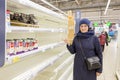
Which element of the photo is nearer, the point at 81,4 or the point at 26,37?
the point at 26,37

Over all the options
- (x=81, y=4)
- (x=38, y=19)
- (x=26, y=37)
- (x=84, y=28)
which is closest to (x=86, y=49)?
(x=84, y=28)

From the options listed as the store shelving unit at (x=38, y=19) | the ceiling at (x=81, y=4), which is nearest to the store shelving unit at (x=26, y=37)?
the store shelving unit at (x=38, y=19)

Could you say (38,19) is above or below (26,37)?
above

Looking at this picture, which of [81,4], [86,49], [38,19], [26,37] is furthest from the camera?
[81,4]

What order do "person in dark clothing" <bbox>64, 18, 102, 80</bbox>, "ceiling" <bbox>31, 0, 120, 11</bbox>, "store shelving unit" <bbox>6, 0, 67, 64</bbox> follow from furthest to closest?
1. "ceiling" <bbox>31, 0, 120, 11</bbox>
2. "person in dark clothing" <bbox>64, 18, 102, 80</bbox>
3. "store shelving unit" <bbox>6, 0, 67, 64</bbox>

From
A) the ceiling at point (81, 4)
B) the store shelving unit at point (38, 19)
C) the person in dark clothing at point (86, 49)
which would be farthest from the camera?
the ceiling at point (81, 4)

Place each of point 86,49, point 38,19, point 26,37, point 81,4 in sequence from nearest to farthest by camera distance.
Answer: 1. point 86,49
2. point 26,37
3. point 38,19
4. point 81,4

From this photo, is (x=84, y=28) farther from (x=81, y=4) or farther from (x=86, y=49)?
(x=81, y=4)

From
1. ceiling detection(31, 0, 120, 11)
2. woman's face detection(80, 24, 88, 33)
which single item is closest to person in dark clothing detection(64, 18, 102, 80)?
woman's face detection(80, 24, 88, 33)

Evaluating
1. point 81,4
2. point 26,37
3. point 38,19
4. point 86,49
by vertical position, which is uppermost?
point 81,4

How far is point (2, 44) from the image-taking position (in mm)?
1353

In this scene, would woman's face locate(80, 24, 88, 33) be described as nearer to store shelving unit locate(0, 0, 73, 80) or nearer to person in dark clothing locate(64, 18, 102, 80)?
person in dark clothing locate(64, 18, 102, 80)

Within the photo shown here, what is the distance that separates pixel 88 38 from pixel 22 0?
5.15ft

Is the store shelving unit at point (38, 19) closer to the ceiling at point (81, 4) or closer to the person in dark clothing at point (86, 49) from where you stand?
the person in dark clothing at point (86, 49)
